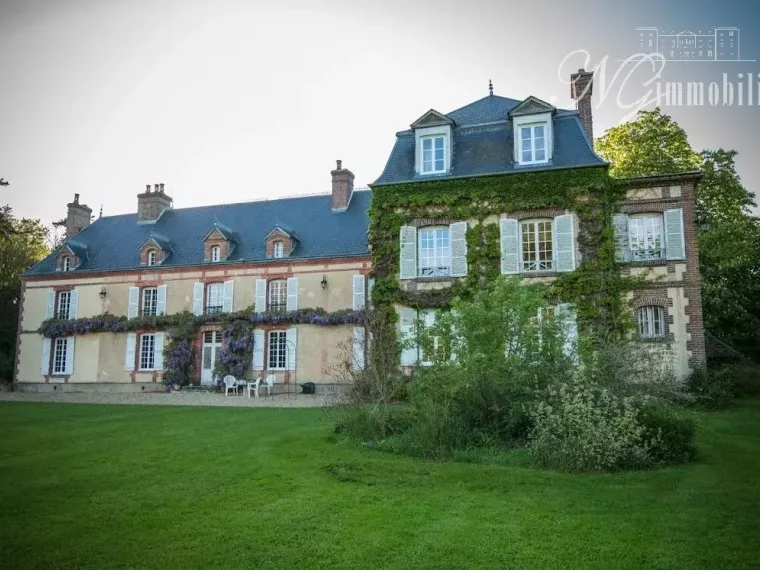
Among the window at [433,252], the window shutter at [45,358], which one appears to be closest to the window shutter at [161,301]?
the window shutter at [45,358]

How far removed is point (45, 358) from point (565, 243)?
22325 mm

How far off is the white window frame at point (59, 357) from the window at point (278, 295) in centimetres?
967

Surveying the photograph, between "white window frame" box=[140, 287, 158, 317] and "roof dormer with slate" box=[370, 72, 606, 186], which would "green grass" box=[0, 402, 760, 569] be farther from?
"white window frame" box=[140, 287, 158, 317]

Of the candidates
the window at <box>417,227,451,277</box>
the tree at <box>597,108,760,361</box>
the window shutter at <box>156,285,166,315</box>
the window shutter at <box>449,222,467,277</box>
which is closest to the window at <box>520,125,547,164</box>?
the window shutter at <box>449,222,467,277</box>

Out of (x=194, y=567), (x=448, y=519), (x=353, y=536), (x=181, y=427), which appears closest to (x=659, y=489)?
(x=448, y=519)

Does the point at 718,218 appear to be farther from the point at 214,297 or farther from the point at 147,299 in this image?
the point at 147,299

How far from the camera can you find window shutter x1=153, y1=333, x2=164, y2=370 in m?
24.6

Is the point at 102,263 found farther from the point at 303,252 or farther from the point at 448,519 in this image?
the point at 448,519

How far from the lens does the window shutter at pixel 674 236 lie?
16484 mm

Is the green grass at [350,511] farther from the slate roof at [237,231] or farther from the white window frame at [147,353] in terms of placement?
the white window frame at [147,353]

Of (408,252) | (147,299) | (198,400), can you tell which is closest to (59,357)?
(147,299)

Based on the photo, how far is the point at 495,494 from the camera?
655 centimetres

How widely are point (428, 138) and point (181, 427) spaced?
11.4 meters

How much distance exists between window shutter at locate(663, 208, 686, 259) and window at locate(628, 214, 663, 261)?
195 mm
